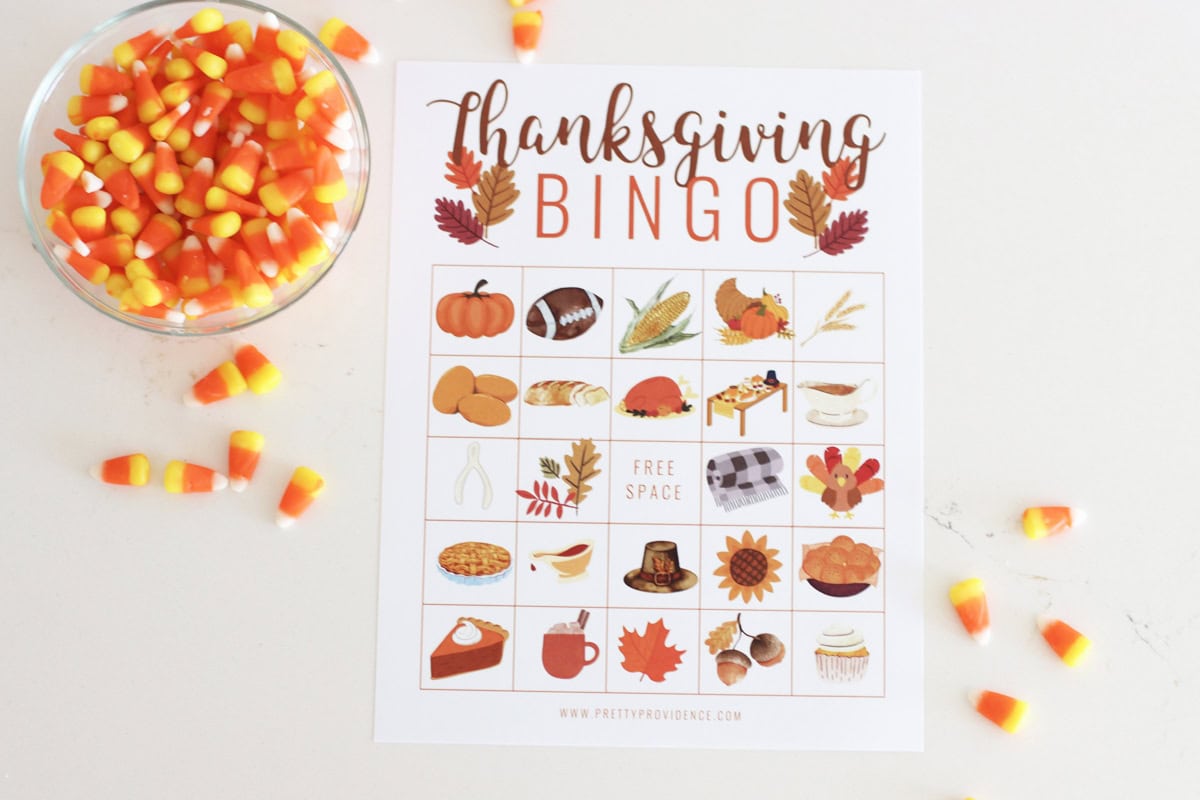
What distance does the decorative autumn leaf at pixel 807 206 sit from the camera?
1295 mm

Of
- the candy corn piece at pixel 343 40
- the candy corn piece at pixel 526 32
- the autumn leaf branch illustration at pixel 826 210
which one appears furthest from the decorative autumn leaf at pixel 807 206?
the candy corn piece at pixel 343 40

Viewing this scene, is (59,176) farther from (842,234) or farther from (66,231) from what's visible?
(842,234)

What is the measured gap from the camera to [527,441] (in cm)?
128

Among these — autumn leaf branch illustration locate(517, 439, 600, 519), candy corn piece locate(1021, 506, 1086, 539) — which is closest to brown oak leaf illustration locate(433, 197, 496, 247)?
autumn leaf branch illustration locate(517, 439, 600, 519)

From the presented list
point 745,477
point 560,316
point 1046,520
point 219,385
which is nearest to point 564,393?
point 560,316

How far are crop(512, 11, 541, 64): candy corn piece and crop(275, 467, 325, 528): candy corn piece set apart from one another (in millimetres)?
704

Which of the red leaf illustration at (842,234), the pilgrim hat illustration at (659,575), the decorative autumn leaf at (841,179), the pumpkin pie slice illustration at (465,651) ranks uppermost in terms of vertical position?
the decorative autumn leaf at (841,179)

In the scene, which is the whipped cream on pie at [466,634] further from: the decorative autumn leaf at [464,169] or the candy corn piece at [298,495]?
the decorative autumn leaf at [464,169]

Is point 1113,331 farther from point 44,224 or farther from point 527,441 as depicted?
point 44,224

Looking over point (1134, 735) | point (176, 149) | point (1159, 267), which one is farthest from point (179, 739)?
point (1159, 267)

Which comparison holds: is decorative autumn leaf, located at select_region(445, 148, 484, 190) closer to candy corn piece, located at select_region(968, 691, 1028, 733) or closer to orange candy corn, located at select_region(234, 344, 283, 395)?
orange candy corn, located at select_region(234, 344, 283, 395)

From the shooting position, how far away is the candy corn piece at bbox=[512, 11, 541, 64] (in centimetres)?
128

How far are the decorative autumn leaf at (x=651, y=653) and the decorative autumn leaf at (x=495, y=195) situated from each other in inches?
25.5

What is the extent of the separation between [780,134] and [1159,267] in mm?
622
